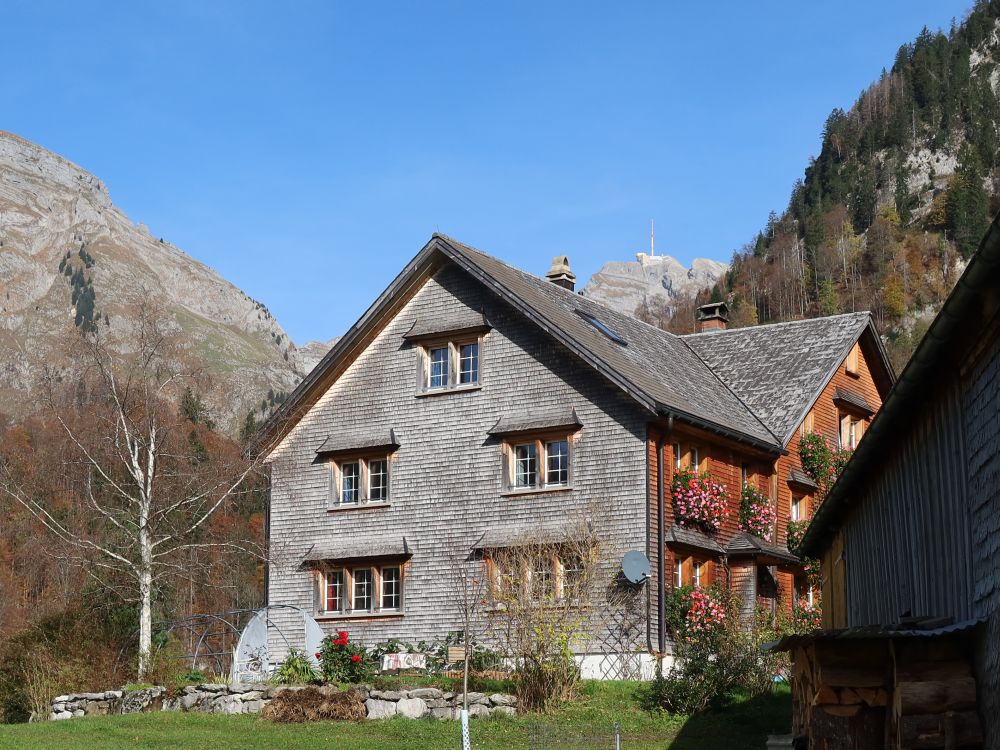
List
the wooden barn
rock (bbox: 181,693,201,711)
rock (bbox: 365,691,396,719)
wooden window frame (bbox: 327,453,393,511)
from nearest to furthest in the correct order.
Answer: the wooden barn, rock (bbox: 365,691,396,719), rock (bbox: 181,693,201,711), wooden window frame (bbox: 327,453,393,511)

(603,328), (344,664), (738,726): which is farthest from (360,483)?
(738,726)

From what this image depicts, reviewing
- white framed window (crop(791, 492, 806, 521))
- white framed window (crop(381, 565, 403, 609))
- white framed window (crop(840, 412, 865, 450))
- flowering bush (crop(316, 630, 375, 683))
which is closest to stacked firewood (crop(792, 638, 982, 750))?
flowering bush (crop(316, 630, 375, 683))

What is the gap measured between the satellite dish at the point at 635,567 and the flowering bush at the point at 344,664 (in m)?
5.54

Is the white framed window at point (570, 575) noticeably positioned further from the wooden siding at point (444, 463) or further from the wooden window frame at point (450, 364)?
the wooden window frame at point (450, 364)

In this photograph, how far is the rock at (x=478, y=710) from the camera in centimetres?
2300

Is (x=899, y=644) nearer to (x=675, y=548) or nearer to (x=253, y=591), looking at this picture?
(x=675, y=548)

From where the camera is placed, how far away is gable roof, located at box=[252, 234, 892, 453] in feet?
96.2

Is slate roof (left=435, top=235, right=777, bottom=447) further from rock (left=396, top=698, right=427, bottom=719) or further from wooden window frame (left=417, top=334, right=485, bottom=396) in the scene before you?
rock (left=396, top=698, right=427, bottom=719)

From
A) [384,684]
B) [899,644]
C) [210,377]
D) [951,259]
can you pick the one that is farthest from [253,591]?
[951,259]

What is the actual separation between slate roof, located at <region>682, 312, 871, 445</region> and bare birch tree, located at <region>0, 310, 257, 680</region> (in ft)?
43.7

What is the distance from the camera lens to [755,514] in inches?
1247

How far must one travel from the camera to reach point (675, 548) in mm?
28516

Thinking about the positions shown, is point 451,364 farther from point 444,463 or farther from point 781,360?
point 781,360

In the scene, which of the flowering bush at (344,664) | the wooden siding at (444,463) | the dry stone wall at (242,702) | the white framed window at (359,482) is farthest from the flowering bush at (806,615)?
the white framed window at (359,482)
